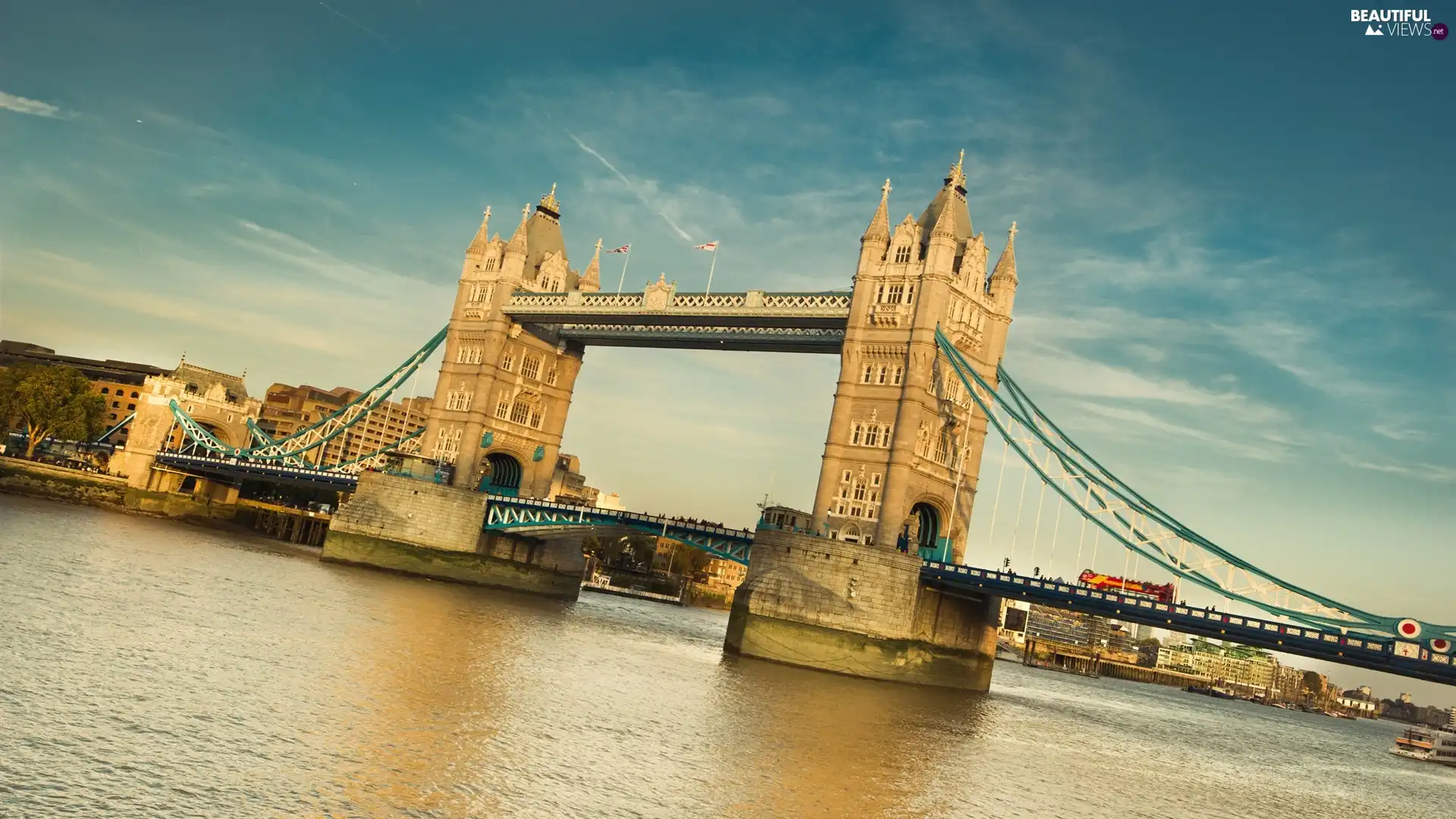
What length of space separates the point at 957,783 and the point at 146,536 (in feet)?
169

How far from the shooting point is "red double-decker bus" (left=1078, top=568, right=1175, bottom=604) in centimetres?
4688

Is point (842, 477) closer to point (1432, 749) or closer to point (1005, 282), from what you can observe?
point (1005, 282)

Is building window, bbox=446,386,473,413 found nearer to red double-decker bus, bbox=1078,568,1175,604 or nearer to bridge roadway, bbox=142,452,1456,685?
bridge roadway, bbox=142,452,1456,685

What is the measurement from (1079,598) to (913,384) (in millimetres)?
11968

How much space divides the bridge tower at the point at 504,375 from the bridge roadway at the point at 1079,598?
5.78m

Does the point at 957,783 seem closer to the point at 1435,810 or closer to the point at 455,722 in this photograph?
the point at 455,722

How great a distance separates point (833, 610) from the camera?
4631cm

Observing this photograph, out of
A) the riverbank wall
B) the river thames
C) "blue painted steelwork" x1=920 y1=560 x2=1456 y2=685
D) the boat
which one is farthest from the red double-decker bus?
the riverbank wall

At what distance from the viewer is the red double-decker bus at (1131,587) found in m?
46.9

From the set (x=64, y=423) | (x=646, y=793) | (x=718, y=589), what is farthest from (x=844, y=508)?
(x=718, y=589)

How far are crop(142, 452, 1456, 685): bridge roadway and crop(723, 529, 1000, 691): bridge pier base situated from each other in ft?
9.13

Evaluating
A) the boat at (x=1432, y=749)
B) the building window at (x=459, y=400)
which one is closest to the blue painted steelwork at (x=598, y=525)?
the building window at (x=459, y=400)

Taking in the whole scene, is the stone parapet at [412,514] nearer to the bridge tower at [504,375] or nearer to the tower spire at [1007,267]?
the bridge tower at [504,375]

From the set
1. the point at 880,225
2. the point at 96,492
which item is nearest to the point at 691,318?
the point at 880,225
